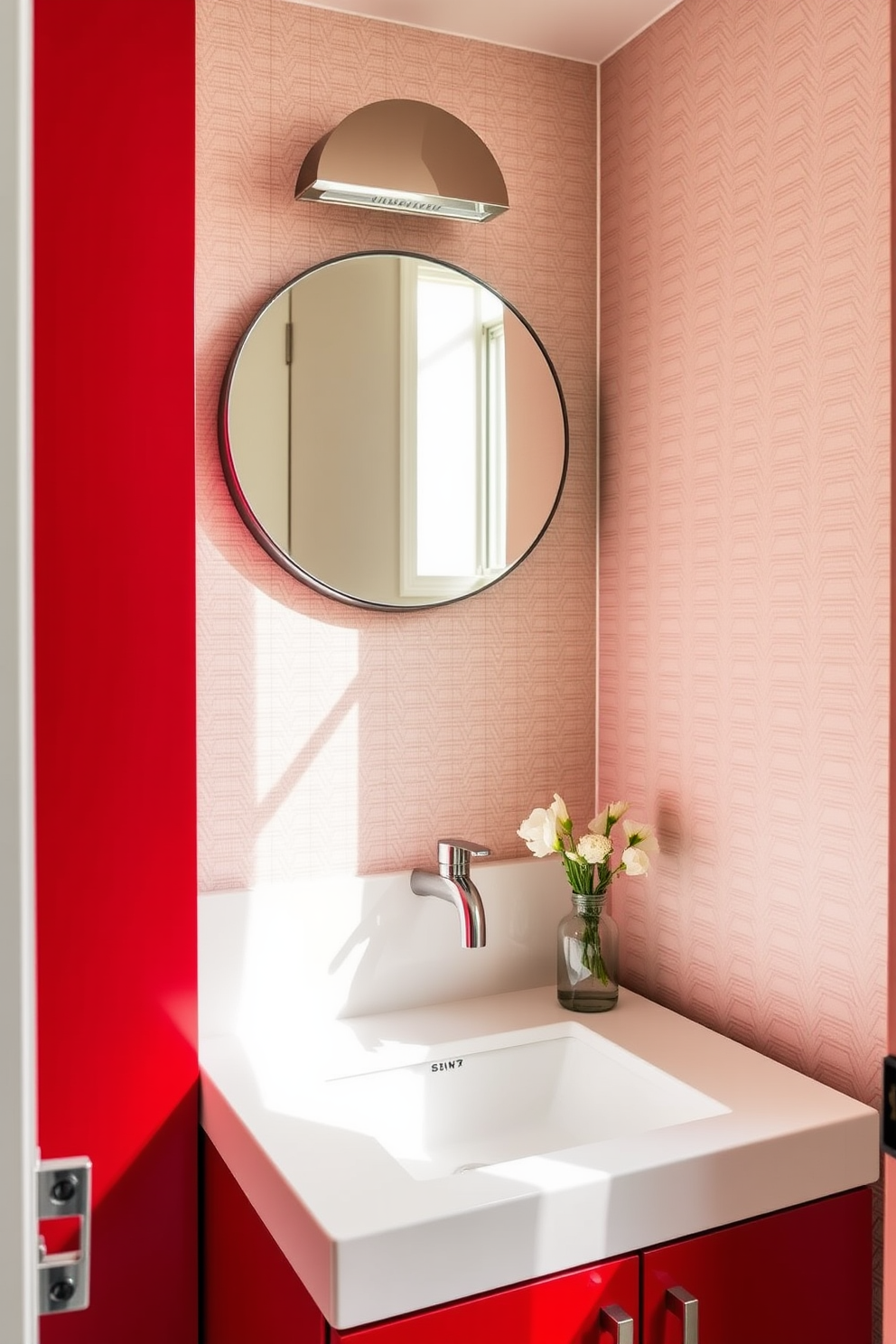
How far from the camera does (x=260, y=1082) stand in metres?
1.43

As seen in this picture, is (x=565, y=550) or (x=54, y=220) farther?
(x=565, y=550)

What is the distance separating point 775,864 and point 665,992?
0.36 meters

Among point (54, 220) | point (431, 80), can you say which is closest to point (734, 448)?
point (431, 80)

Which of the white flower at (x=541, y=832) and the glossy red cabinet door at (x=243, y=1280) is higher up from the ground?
the white flower at (x=541, y=832)

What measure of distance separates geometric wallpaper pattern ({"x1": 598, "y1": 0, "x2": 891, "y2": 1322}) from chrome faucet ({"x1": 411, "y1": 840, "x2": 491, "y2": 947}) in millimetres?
334

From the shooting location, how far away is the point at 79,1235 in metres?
0.65

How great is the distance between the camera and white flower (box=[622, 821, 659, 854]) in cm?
166

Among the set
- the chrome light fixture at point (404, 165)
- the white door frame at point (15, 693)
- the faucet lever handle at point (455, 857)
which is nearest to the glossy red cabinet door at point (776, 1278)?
the faucet lever handle at point (455, 857)

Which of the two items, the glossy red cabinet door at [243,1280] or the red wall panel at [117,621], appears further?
the red wall panel at [117,621]

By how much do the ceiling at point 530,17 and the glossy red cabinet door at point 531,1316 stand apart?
5.68 ft

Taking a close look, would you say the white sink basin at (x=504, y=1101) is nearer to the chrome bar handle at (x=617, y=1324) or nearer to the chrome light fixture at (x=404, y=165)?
the chrome bar handle at (x=617, y=1324)

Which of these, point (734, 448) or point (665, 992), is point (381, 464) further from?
point (665, 992)

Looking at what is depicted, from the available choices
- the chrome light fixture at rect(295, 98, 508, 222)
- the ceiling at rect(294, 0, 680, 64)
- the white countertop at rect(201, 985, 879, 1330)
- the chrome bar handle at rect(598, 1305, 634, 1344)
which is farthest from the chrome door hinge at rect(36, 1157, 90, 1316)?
the ceiling at rect(294, 0, 680, 64)

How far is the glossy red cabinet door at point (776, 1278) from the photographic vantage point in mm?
1199
